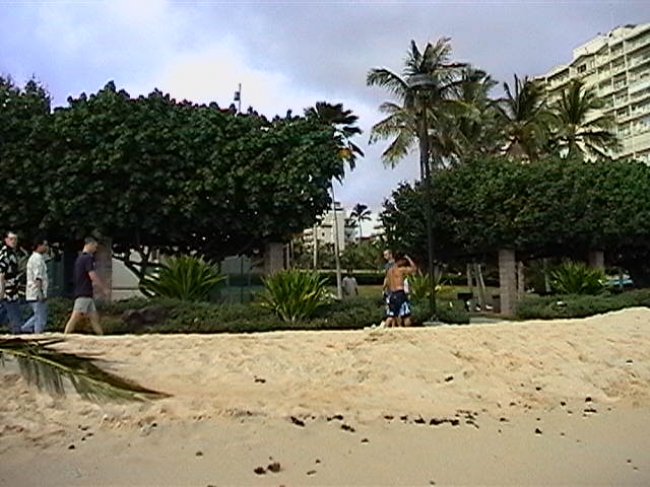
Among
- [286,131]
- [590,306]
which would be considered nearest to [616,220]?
[590,306]

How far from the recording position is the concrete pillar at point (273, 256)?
22562 millimetres

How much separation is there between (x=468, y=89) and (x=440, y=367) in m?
27.2

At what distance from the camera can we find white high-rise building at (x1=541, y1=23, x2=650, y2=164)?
262 feet

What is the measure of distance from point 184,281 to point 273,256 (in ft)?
22.6

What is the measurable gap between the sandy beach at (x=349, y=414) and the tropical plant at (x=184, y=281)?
20.9 ft

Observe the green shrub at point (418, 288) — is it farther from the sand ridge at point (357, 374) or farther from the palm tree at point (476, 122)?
the palm tree at point (476, 122)

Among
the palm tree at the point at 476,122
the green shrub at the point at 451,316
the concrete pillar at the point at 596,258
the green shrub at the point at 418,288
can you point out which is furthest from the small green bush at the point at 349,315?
the palm tree at the point at 476,122

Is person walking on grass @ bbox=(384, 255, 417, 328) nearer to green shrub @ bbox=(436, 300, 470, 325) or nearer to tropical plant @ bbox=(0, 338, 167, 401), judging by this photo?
green shrub @ bbox=(436, 300, 470, 325)

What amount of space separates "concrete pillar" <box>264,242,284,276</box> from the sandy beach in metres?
12.4

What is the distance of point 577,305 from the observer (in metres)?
17.8

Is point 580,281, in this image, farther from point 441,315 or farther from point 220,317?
point 220,317

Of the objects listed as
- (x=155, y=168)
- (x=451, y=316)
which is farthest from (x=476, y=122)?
(x=451, y=316)

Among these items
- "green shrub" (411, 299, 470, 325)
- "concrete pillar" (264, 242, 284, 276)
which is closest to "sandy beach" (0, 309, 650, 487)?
"green shrub" (411, 299, 470, 325)

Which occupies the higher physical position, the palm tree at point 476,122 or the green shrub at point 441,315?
the palm tree at point 476,122
